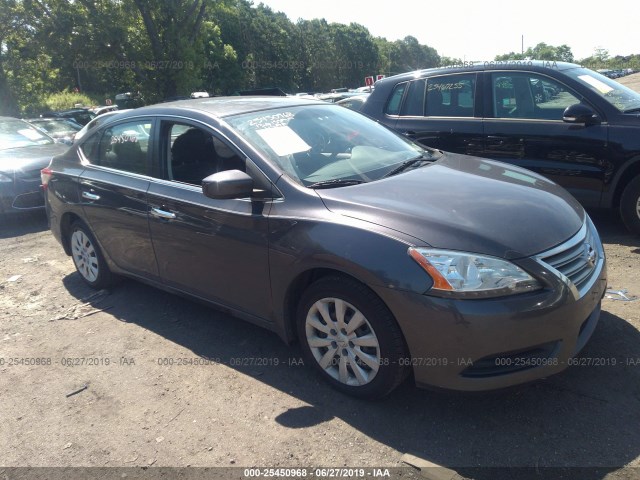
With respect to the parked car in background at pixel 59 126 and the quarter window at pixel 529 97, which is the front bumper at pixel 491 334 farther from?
the parked car in background at pixel 59 126

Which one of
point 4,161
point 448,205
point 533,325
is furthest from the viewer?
point 4,161

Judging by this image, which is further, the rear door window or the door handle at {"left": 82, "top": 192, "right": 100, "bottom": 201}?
the door handle at {"left": 82, "top": 192, "right": 100, "bottom": 201}

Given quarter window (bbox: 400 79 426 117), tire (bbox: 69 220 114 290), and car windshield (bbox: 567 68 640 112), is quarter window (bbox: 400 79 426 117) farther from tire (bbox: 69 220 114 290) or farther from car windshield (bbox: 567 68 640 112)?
tire (bbox: 69 220 114 290)

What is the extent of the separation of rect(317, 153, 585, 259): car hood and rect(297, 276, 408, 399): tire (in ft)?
1.35

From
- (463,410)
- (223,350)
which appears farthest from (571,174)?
(223,350)

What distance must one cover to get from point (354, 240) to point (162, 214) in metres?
1.70

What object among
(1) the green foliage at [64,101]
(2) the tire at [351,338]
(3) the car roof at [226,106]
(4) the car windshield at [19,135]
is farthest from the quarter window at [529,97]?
(1) the green foliage at [64,101]

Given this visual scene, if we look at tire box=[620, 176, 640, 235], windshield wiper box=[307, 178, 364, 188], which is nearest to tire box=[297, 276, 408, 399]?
windshield wiper box=[307, 178, 364, 188]

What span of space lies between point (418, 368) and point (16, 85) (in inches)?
1236

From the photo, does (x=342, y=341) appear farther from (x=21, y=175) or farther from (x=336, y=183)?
(x=21, y=175)

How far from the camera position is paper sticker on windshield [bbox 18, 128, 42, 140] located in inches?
367

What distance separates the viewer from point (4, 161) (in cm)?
793

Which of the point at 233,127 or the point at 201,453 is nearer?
the point at 201,453

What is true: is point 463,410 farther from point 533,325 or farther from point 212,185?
point 212,185
